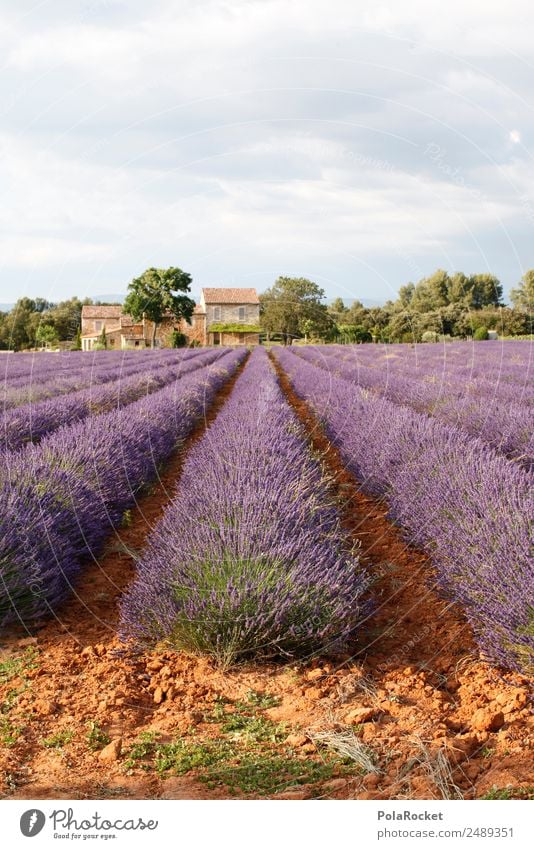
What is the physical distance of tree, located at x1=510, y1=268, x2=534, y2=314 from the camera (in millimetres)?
40625

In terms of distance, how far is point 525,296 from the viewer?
45.3 meters

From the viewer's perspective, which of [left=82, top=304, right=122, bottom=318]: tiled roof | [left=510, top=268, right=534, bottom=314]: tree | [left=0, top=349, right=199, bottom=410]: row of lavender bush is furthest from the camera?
[left=510, top=268, right=534, bottom=314]: tree

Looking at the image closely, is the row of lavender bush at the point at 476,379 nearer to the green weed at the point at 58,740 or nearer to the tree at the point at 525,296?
the green weed at the point at 58,740

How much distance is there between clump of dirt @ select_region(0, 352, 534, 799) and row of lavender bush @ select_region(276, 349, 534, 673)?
18cm

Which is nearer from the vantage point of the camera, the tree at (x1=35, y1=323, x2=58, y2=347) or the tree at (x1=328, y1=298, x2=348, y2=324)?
the tree at (x1=35, y1=323, x2=58, y2=347)

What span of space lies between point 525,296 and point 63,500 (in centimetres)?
4644

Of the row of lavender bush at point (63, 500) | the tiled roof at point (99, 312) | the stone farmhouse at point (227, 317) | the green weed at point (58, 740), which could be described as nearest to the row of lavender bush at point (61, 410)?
the row of lavender bush at point (63, 500)

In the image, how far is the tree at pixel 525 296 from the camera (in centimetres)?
4062

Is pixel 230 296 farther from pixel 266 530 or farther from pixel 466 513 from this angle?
pixel 266 530

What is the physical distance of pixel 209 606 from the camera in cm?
253

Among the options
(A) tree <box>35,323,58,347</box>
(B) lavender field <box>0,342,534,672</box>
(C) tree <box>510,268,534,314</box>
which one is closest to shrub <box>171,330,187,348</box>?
(B) lavender field <box>0,342,534,672</box>

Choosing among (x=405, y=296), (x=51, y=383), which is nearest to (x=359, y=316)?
(x=405, y=296)

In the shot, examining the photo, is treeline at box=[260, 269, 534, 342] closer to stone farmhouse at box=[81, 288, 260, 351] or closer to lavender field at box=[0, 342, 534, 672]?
stone farmhouse at box=[81, 288, 260, 351]

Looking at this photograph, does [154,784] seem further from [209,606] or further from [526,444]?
[526,444]
